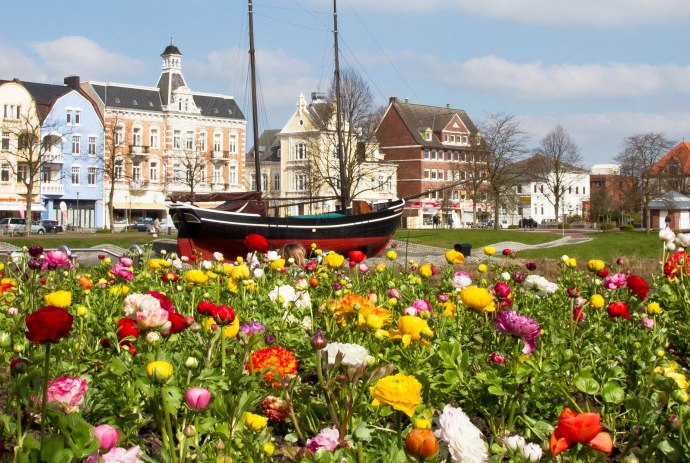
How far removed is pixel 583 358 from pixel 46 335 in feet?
8.39

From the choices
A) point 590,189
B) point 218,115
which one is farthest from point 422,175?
point 590,189

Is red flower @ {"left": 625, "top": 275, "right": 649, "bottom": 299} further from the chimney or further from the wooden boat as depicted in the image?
the chimney

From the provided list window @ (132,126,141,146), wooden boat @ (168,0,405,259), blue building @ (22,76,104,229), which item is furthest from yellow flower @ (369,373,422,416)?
window @ (132,126,141,146)

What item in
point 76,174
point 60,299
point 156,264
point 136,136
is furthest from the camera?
point 136,136

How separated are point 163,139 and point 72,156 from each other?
7173 millimetres

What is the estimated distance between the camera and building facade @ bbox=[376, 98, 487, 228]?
8788cm

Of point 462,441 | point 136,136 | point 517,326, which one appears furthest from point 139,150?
point 462,441

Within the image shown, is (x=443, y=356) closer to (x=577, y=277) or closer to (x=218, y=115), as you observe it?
(x=577, y=277)

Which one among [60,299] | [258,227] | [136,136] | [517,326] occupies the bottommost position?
[258,227]

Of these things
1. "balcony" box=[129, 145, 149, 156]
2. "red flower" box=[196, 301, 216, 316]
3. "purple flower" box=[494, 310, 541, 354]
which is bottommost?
"purple flower" box=[494, 310, 541, 354]

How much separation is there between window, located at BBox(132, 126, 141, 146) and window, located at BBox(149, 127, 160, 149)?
916mm

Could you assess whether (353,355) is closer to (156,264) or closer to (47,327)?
(47,327)

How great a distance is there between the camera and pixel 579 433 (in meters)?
1.61

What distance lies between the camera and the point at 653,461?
104 inches
